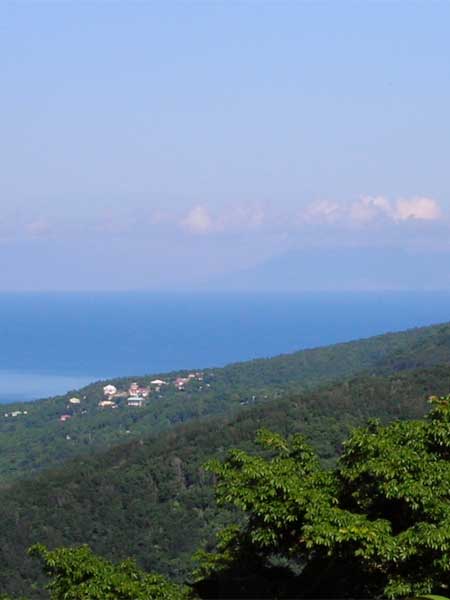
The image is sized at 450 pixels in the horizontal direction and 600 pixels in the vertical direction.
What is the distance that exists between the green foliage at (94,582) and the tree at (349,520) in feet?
1.57

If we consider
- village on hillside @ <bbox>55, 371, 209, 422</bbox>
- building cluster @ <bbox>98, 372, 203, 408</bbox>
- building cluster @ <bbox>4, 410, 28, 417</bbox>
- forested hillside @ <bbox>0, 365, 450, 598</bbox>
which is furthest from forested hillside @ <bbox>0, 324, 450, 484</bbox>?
forested hillside @ <bbox>0, 365, 450, 598</bbox>

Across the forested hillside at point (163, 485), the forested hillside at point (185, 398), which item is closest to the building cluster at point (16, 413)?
the forested hillside at point (185, 398)

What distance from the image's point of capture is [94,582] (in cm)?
987

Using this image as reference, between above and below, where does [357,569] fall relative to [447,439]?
below

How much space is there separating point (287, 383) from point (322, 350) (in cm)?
1353

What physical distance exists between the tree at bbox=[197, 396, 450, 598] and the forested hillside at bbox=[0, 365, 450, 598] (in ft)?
65.4

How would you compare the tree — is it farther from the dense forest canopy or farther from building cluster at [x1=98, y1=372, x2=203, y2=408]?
building cluster at [x1=98, y1=372, x2=203, y2=408]

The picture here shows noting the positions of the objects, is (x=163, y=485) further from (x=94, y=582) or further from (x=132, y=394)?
(x=132, y=394)

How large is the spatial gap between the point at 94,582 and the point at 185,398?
7337 centimetres

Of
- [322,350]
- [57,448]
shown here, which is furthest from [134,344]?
[57,448]

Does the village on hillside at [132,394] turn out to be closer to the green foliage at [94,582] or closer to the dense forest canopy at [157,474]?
the dense forest canopy at [157,474]

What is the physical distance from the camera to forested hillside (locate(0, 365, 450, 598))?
106ft

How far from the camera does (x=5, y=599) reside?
1021cm

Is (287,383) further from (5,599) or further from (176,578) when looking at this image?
(5,599)
